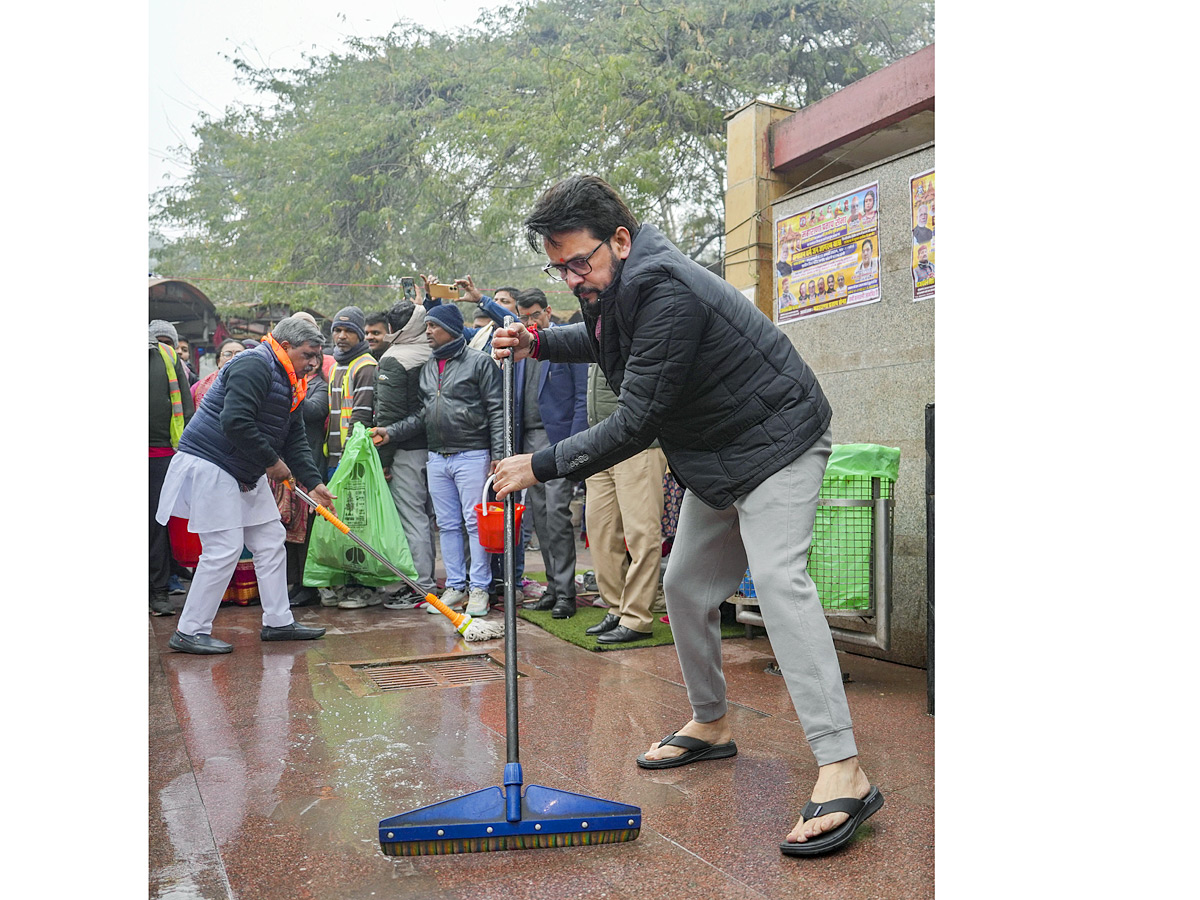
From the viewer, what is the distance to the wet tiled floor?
7.83ft

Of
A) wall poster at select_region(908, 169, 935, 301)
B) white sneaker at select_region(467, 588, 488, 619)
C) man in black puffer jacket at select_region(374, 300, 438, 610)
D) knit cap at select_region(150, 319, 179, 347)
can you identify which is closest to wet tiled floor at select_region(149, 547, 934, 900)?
white sneaker at select_region(467, 588, 488, 619)

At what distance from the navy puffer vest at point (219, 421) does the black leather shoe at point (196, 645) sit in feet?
2.86

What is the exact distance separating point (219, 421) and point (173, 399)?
5.62ft

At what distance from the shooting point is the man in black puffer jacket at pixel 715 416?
2.73 metres

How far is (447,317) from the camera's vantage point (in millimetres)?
6465

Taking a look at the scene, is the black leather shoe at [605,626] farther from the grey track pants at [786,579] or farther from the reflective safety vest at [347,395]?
the reflective safety vest at [347,395]

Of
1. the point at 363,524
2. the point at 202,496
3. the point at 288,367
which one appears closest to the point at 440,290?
the point at 288,367

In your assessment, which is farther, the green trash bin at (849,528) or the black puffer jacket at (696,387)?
the green trash bin at (849,528)

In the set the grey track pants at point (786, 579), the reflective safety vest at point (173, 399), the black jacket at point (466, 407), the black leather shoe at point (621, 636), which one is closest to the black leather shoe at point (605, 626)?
the black leather shoe at point (621, 636)

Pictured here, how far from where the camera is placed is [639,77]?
600 inches

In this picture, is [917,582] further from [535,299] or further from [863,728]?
[535,299]

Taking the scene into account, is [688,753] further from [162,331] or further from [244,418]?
[162,331]

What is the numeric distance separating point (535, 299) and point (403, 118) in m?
→ 13.6

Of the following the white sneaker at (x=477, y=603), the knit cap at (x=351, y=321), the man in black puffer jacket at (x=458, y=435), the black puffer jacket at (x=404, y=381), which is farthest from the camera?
the knit cap at (x=351, y=321)
